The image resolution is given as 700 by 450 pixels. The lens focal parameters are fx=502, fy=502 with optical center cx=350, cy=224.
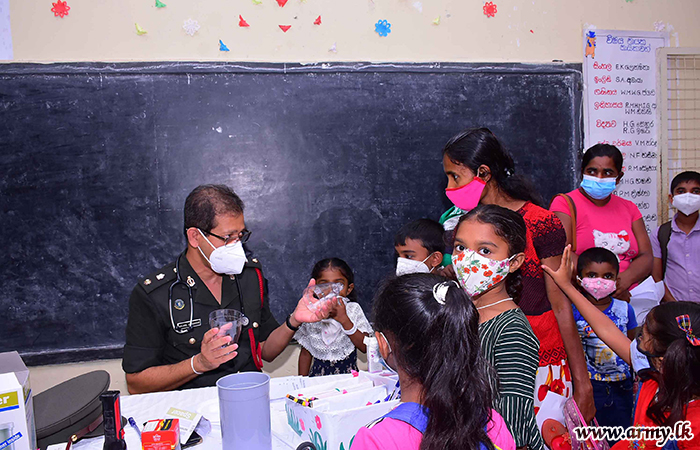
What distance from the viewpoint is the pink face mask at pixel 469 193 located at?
204cm

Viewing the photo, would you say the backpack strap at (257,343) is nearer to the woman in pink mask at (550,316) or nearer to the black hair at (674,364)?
the woman in pink mask at (550,316)

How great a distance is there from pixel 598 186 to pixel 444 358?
2.13 metres

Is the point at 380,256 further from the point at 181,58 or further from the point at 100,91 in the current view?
the point at 100,91

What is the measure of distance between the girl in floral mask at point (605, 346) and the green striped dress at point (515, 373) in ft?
3.67

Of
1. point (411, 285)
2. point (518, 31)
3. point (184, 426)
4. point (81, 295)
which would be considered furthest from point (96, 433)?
point (518, 31)

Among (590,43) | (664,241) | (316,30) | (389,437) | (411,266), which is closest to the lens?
(389,437)

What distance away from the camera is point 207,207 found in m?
→ 2.05

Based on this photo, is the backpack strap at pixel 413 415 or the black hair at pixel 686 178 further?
the black hair at pixel 686 178

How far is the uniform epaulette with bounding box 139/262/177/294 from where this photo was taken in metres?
2.00

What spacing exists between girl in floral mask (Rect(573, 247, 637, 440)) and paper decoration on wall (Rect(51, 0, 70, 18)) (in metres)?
3.01

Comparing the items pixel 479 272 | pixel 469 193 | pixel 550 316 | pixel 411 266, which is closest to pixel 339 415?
pixel 479 272

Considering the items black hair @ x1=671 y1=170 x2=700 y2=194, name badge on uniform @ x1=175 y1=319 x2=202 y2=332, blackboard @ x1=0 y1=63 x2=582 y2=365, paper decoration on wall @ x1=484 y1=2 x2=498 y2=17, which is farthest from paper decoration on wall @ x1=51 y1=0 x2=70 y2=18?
black hair @ x1=671 y1=170 x2=700 y2=194

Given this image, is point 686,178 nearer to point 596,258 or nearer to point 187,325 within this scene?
point 596,258

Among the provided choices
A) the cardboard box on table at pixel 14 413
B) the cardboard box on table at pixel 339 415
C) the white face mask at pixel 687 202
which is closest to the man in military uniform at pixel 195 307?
the cardboard box on table at pixel 339 415
